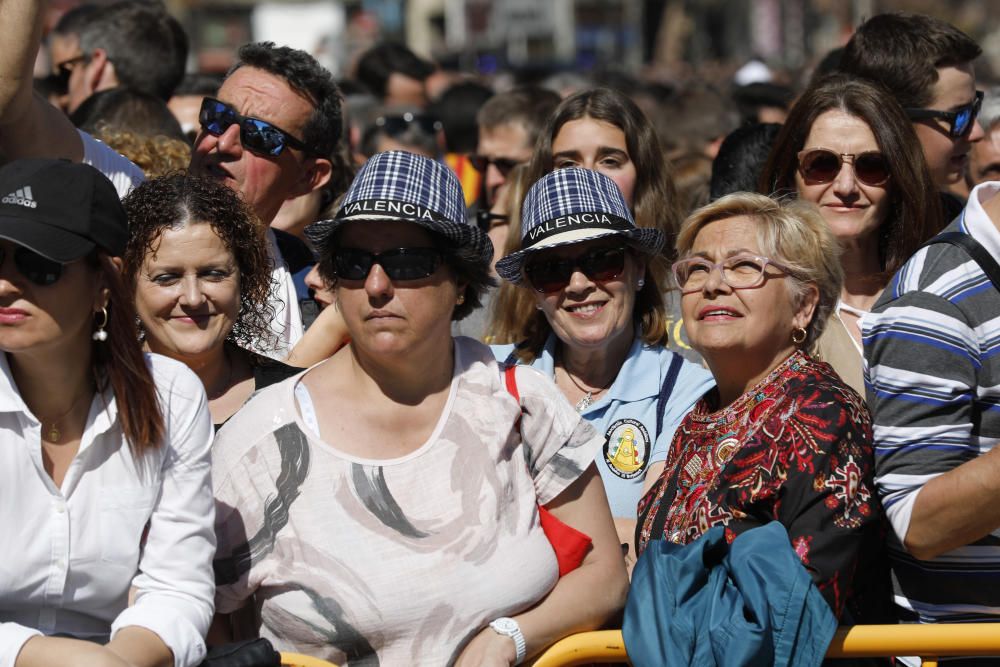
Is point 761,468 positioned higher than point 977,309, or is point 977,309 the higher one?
point 977,309

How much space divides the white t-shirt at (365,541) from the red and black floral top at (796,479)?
43 centimetres

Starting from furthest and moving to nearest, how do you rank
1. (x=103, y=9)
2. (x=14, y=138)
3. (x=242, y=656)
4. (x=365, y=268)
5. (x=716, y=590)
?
(x=103, y=9) < (x=14, y=138) < (x=365, y=268) < (x=716, y=590) < (x=242, y=656)

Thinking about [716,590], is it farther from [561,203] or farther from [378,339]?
[561,203]

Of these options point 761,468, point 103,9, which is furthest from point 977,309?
point 103,9

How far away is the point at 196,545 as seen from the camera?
2961 mm

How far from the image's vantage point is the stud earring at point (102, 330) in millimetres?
2887

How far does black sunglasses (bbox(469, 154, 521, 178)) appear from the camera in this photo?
6738 mm

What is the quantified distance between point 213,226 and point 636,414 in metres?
1.38

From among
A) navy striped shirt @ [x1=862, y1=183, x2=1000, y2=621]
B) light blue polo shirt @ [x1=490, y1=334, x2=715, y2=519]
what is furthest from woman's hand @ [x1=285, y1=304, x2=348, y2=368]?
navy striped shirt @ [x1=862, y1=183, x2=1000, y2=621]

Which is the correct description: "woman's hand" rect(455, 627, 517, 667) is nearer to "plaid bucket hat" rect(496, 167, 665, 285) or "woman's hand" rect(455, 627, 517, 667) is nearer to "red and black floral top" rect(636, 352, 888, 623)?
"red and black floral top" rect(636, 352, 888, 623)

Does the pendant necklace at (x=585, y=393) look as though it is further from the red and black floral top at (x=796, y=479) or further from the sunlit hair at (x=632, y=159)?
the red and black floral top at (x=796, y=479)

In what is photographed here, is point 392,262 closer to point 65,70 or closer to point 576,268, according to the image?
point 576,268

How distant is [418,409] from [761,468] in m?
0.85

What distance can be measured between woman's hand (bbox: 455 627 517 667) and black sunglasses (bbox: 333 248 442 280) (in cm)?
89
